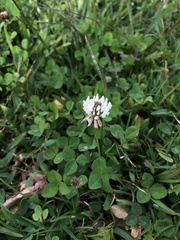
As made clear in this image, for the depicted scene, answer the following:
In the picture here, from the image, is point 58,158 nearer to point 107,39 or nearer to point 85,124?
point 85,124

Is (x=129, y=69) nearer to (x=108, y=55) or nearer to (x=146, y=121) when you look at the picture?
(x=108, y=55)

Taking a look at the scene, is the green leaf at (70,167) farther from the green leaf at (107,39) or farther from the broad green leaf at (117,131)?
the green leaf at (107,39)

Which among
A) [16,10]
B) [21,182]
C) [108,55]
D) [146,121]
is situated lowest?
[21,182]

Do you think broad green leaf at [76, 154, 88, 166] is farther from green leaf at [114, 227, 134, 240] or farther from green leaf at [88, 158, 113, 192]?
green leaf at [114, 227, 134, 240]

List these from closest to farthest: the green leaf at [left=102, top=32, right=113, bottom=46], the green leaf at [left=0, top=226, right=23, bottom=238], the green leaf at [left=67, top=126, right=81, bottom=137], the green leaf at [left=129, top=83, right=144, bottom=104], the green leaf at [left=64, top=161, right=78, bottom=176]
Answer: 1. the green leaf at [left=0, top=226, right=23, bottom=238]
2. the green leaf at [left=64, top=161, right=78, bottom=176]
3. the green leaf at [left=67, top=126, right=81, bottom=137]
4. the green leaf at [left=129, top=83, right=144, bottom=104]
5. the green leaf at [left=102, top=32, right=113, bottom=46]

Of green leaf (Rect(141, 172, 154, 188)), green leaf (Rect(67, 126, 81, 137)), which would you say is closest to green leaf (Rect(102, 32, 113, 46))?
green leaf (Rect(67, 126, 81, 137))

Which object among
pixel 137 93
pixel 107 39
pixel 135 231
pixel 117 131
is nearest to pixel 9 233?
pixel 135 231

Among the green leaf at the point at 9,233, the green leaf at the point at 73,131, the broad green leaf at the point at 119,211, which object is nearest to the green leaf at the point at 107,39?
the green leaf at the point at 73,131

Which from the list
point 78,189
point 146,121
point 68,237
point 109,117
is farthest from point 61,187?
point 146,121
